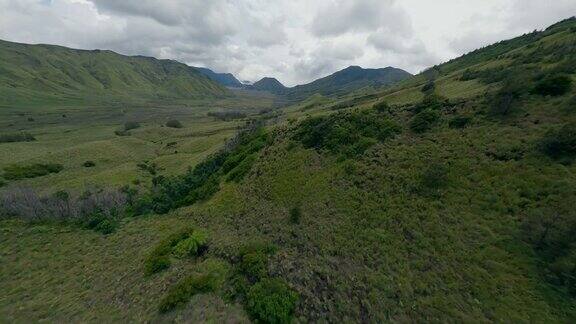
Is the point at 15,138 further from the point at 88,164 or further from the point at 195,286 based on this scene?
the point at 195,286

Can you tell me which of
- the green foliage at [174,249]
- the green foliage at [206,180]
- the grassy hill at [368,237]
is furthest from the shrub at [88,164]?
the green foliage at [174,249]

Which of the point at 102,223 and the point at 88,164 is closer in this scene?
the point at 102,223

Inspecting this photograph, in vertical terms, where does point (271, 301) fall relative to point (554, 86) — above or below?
below

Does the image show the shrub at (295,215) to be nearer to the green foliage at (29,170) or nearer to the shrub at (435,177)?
the shrub at (435,177)

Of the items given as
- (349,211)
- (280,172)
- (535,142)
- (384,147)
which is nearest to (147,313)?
(349,211)

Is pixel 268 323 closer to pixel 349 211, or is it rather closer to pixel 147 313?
pixel 147 313

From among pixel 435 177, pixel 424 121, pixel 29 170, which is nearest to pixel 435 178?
pixel 435 177
